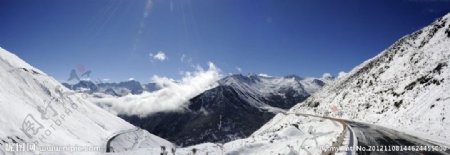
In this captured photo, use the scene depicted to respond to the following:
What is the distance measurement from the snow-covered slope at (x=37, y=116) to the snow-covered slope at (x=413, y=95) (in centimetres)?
3171

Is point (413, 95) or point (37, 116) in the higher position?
point (413, 95)

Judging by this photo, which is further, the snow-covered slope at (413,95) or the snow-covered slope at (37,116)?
the snow-covered slope at (413,95)

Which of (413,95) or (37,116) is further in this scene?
(413,95)

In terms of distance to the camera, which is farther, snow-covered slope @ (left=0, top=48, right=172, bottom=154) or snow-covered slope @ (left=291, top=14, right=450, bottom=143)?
snow-covered slope @ (left=291, top=14, right=450, bottom=143)

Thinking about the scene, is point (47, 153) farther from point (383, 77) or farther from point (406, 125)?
point (383, 77)

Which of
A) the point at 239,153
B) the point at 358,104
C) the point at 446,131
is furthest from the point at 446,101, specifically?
the point at 358,104

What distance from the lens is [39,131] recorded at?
32.8 metres

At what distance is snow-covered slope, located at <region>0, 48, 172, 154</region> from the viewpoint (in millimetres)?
29047

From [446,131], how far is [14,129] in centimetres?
3333

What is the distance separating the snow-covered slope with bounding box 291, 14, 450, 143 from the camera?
31.5 meters

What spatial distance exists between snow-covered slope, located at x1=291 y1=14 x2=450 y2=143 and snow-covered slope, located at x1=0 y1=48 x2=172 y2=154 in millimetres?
31714

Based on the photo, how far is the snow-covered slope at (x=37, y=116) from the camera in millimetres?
29047

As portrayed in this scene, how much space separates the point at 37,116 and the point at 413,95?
144 feet

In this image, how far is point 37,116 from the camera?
122ft
